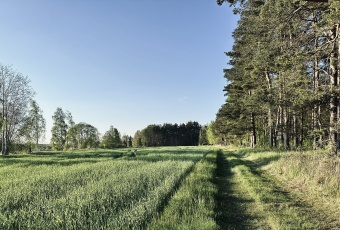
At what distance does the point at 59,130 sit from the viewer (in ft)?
214

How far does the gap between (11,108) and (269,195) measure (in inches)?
1595

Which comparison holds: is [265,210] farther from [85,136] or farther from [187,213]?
[85,136]

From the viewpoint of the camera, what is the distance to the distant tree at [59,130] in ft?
211

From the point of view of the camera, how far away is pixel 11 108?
1497 inches

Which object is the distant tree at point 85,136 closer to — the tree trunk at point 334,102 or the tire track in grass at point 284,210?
the tree trunk at point 334,102

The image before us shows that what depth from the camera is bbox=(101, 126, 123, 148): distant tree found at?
86.4 meters

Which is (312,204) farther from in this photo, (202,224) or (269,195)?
(202,224)

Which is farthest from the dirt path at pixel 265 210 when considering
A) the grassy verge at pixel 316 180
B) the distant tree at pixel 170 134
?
the distant tree at pixel 170 134

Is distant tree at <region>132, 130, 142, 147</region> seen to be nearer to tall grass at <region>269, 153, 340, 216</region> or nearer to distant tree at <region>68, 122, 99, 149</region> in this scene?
distant tree at <region>68, 122, 99, 149</region>

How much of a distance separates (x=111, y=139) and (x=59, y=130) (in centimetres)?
2542

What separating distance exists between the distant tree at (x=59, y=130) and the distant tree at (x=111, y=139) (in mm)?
20331

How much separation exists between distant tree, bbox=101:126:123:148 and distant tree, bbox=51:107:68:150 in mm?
20331

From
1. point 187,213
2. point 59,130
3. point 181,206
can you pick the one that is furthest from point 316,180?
point 59,130

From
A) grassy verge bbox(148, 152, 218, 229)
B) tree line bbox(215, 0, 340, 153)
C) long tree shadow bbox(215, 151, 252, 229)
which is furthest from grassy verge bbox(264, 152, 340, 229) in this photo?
grassy verge bbox(148, 152, 218, 229)
